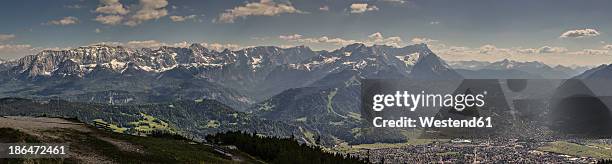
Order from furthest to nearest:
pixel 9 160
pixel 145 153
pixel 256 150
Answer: pixel 256 150
pixel 145 153
pixel 9 160

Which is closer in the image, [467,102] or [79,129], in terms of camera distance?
[79,129]

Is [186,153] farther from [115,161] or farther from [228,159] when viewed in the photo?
[115,161]

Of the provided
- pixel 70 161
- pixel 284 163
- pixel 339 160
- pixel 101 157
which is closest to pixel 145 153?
pixel 101 157

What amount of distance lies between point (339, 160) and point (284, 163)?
21765 millimetres

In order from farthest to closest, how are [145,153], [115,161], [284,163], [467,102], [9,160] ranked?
[467,102] → [284,163] → [145,153] → [115,161] → [9,160]

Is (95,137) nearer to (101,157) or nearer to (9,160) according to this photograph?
(101,157)

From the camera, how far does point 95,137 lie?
203 feet

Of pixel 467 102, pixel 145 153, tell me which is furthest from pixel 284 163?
pixel 467 102

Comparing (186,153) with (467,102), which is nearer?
(186,153)

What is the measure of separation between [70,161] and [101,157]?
4.60m

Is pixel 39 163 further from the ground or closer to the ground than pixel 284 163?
further from the ground

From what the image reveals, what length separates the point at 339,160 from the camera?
11088cm

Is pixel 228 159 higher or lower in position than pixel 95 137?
lower

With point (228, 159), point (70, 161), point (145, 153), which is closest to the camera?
point (70, 161)
